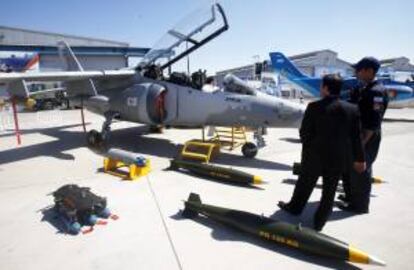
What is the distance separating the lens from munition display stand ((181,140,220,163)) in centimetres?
748

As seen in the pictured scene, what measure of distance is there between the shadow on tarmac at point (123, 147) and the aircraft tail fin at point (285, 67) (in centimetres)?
1482

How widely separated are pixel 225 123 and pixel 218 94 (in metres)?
0.83

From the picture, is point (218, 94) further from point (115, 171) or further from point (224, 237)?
point (224, 237)

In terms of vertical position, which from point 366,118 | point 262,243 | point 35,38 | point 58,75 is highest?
point 35,38

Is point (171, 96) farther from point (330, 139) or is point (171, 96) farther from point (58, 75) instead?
point (330, 139)

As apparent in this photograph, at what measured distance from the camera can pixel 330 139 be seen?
3.97 metres

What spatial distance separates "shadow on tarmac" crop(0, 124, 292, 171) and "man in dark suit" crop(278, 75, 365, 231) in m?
3.19

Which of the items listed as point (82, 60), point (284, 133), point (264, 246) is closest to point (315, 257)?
point (264, 246)

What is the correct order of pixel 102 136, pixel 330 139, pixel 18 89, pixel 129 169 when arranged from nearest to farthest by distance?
pixel 330 139, pixel 129 169, pixel 18 89, pixel 102 136

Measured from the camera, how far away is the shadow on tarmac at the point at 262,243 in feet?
11.6

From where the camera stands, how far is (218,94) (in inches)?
337

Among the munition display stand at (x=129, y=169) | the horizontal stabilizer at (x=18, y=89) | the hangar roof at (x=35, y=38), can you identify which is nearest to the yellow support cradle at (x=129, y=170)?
the munition display stand at (x=129, y=169)

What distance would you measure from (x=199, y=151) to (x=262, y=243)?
4.14 m

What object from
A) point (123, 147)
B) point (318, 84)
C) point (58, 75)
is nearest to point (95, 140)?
point (123, 147)
